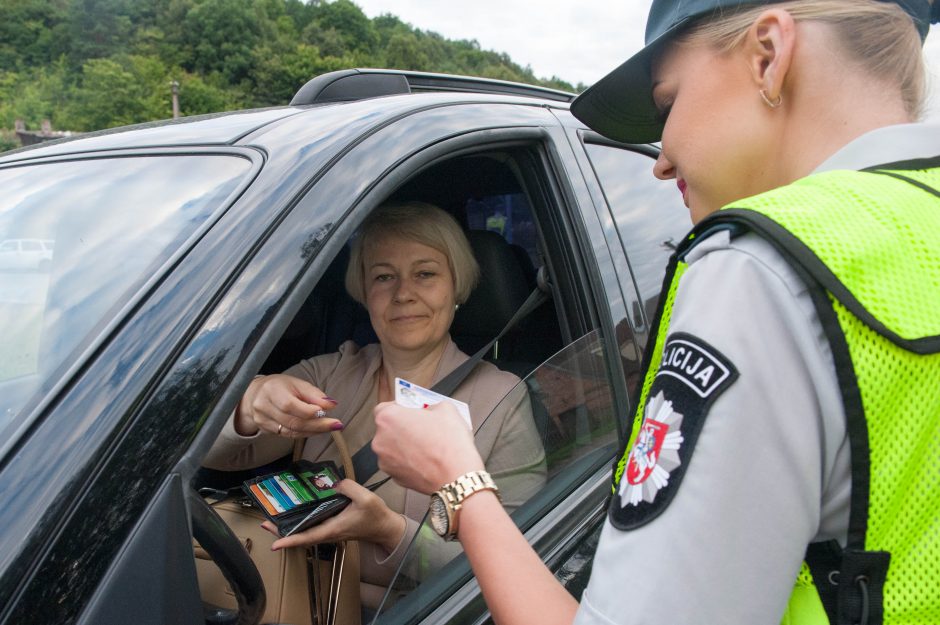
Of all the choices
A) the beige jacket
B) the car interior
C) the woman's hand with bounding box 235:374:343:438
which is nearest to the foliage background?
the car interior

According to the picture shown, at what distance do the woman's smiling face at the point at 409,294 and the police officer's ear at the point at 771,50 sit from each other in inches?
52.2

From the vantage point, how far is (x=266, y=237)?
105 centimetres

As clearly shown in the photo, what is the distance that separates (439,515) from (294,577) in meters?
0.61

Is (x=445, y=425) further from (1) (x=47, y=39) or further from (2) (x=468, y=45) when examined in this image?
(2) (x=468, y=45)

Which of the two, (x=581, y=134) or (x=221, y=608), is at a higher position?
(x=581, y=134)

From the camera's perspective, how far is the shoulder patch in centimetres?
67

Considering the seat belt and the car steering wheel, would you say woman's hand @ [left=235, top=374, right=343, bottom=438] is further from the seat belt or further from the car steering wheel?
the car steering wheel

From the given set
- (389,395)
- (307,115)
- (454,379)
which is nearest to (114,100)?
(389,395)

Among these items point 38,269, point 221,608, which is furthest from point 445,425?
point 38,269

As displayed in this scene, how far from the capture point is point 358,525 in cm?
149

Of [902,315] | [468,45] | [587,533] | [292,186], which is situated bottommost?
[587,533]

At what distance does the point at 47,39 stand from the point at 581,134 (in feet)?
281

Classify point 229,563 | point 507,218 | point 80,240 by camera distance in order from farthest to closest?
point 507,218, point 80,240, point 229,563

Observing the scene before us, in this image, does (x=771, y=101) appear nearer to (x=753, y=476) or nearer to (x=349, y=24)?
(x=753, y=476)
